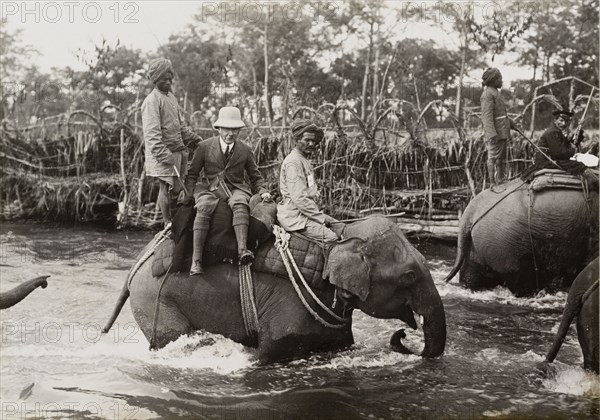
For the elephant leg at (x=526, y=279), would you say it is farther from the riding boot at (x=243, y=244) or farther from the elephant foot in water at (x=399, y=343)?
the riding boot at (x=243, y=244)

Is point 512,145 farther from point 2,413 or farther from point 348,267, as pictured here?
point 2,413

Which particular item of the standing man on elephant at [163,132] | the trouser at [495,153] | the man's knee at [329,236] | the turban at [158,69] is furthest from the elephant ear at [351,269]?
the trouser at [495,153]

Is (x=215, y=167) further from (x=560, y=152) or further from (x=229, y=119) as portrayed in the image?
(x=560, y=152)

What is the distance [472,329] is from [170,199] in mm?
3831

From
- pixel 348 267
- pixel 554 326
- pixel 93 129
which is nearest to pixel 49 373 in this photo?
pixel 348 267

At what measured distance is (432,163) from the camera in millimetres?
14273

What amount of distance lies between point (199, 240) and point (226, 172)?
90cm

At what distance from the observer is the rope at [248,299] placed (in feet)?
20.9

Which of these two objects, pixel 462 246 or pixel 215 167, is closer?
pixel 215 167

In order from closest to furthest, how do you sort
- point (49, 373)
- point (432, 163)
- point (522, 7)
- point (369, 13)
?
point (49, 373) < point (432, 163) < point (522, 7) < point (369, 13)

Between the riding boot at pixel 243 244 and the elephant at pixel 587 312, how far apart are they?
2.83 metres

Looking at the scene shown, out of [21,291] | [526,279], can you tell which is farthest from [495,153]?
[21,291]

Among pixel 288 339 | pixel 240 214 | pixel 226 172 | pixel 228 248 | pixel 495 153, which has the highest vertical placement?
pixel 495 153

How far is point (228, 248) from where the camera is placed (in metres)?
6.42
